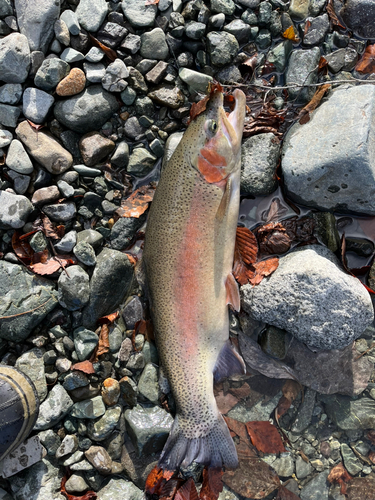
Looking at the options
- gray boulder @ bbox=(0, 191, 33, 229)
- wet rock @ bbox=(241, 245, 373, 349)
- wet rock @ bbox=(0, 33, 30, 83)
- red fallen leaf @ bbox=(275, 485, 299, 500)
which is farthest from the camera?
red fallen leaf @ bbox=(275, 485, 299, 500)

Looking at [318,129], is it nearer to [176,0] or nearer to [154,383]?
[176,0]

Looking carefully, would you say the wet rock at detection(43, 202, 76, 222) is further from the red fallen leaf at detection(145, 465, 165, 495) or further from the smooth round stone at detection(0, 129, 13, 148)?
the red fallen leaf at detection(145, 465, 165, 495)

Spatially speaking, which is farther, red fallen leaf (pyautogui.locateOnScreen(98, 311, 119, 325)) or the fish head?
red fallen leaf (pyautogui.locateOnScreen(98, 311, 119, 325))

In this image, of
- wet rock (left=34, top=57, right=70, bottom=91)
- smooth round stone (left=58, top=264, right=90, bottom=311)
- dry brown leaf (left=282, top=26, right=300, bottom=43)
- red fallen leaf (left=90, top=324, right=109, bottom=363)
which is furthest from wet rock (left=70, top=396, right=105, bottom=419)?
dry brown leaf (left=282, top=26, right=300, bottom=43)

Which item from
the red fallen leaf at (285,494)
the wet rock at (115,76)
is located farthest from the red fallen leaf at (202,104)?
the red fallen leaf at (285,494)

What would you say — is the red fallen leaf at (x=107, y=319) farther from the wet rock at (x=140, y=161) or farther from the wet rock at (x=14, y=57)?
the wet rock at (x=14, y=57)

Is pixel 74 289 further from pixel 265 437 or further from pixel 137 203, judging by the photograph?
pixel 265 437

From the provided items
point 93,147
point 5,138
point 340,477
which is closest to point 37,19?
point 5,138
